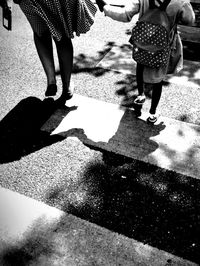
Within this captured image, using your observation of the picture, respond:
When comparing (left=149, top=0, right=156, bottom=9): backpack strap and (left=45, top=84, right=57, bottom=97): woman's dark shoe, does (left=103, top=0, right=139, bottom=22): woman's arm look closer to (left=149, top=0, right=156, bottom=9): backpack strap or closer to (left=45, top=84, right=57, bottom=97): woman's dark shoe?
(left=149, top=0, right=156, bottom=9): backpack strap

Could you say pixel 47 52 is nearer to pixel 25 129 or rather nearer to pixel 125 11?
pixel 25 129

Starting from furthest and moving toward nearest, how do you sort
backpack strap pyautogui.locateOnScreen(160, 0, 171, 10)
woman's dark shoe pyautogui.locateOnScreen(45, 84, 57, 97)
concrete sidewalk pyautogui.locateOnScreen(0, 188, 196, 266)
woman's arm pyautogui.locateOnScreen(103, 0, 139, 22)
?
woman's dark shoe pyautogui.locateOnScreen(45, 84, 57, 97) → woman's arm pyautogui.locateOnScreen(103, 0, 139, 22) → backpack strap pyautogui.locateOnScreen(160, 0, 171, 10) → concrete sidewalk pyautogui.locateOnScreen(0, 188, 196, 266)

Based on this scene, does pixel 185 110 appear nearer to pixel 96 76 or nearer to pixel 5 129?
pixel 96 76

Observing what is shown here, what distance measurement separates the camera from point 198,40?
5.52m

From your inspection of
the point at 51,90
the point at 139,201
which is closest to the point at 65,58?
the point at 51,90

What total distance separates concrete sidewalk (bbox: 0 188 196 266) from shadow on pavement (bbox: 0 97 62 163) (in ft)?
2.51

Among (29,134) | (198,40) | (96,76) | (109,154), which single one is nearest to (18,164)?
(29,134)

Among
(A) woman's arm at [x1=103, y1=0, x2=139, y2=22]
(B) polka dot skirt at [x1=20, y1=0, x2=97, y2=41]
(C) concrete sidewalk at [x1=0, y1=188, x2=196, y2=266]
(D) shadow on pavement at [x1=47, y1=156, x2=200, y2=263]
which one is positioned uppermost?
(A) woman's arm at [x1=103, y1=0, x2=139, y2=22]

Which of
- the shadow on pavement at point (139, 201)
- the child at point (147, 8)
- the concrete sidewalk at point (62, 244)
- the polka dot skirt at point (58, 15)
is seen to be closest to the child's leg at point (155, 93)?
the child at point (147, 8)

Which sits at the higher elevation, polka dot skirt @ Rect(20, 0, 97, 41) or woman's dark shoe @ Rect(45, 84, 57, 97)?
polka dot skirt @ Rect(20, 0, 97, 41)

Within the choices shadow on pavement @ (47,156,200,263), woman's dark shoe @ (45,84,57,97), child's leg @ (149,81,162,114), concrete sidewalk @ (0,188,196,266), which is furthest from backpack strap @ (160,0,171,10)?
concrete sidewalk @ (0,188,196,266)

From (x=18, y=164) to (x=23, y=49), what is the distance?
280 centimetres

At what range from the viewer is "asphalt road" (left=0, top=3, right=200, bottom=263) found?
2.63 metres

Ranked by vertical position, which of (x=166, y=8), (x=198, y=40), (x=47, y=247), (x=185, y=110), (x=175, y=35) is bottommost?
(x=47, y=247)
